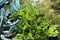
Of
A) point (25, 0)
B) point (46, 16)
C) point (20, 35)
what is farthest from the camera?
point (25, 0)

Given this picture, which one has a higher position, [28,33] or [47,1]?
[47,1]

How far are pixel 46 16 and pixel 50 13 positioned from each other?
13 cm

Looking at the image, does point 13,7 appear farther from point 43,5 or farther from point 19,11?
point 43,5

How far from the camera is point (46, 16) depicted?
2916 millimetres

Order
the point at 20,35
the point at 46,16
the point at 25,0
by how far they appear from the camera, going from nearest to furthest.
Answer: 1. the point at 20,35
2. the point at 46,16
3. the point at 25,0

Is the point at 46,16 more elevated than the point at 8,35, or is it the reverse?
the point at 46,16

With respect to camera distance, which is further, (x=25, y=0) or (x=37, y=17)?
(x=25, y=0)

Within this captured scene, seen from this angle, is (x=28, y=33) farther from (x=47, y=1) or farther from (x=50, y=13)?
(x=47, y=1)

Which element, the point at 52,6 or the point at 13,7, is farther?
the point at 52,6

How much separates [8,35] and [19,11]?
1.21ft

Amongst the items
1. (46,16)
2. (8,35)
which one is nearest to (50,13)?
(46,16)

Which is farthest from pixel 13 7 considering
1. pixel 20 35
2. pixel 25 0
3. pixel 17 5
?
pixel 20 35

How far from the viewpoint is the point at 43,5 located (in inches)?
116

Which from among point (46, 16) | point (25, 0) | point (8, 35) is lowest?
point (8, 35)
